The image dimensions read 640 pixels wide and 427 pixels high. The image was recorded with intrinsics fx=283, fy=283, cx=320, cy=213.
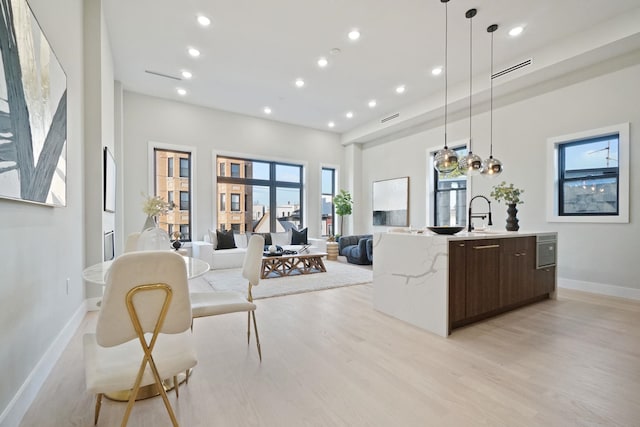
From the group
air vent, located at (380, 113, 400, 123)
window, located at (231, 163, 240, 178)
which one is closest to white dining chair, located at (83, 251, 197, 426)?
window, located at (231, 163, 240, 178)

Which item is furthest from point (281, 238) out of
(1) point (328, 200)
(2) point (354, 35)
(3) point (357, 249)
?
(2) point (354, 35)

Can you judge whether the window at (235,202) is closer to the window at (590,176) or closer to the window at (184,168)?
the window at (184,168)

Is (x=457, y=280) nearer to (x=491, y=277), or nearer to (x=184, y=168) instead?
(x=491, y=277)

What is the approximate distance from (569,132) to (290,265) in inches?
204

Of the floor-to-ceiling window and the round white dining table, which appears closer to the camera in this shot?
the round white dining table

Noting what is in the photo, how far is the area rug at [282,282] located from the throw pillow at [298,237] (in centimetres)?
154

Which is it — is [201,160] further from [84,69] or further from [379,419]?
[379,419]

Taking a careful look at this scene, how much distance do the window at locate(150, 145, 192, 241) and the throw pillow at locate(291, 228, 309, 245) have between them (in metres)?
2.44

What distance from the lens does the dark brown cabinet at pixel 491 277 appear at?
2.71 metres

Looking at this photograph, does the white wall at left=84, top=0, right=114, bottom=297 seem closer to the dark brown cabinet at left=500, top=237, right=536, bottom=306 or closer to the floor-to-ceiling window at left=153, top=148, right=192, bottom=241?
the floor-to-ceiling window at left=153, top=148, right=192, bottom=241

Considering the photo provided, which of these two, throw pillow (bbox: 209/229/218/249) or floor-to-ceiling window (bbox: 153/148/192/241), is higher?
floor-to-ceiling window (bbox: 153/148/192/241)

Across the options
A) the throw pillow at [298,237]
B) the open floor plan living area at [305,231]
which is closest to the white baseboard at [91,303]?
the open floor plan living area at [305,231]

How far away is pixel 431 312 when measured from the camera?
2.75 m

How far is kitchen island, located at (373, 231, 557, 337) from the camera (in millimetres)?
2668
